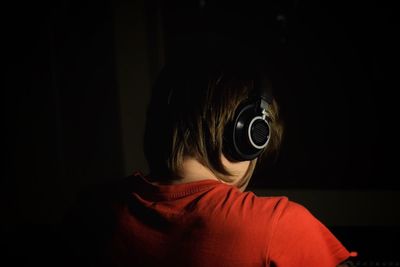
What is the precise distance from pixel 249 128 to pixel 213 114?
0.08 metres

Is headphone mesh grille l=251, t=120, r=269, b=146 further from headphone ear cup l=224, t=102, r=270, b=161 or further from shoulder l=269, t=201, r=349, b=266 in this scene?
shoulder l=269, t=201, r=349, b=266

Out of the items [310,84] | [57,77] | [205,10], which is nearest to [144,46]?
[205,10]

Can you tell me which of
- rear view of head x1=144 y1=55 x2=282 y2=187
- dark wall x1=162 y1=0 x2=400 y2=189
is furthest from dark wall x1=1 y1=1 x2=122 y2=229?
rear view of head x1=144 y1=55 x2=282 y2=187

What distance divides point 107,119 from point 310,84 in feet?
2.50

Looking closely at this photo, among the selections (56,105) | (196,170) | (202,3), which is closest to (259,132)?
(196,170)

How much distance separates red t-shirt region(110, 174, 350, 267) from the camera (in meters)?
0.59

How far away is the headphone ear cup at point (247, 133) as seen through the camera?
698 millimetres

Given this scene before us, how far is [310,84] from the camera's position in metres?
1.09

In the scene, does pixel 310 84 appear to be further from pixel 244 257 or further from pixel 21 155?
pixel 21 155

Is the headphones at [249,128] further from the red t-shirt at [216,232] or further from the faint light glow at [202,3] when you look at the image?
the faint light glow at [202,3]

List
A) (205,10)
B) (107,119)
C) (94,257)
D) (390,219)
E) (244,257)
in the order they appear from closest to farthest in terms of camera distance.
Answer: (244,257), (94,257), (390,219), (205,10), (107,119)

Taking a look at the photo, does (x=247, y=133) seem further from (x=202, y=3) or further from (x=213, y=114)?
(x=202, y=3)

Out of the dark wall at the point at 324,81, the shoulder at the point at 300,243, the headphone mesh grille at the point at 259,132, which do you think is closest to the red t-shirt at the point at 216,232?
the shoulder at the point at 300,243

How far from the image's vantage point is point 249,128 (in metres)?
0.69
